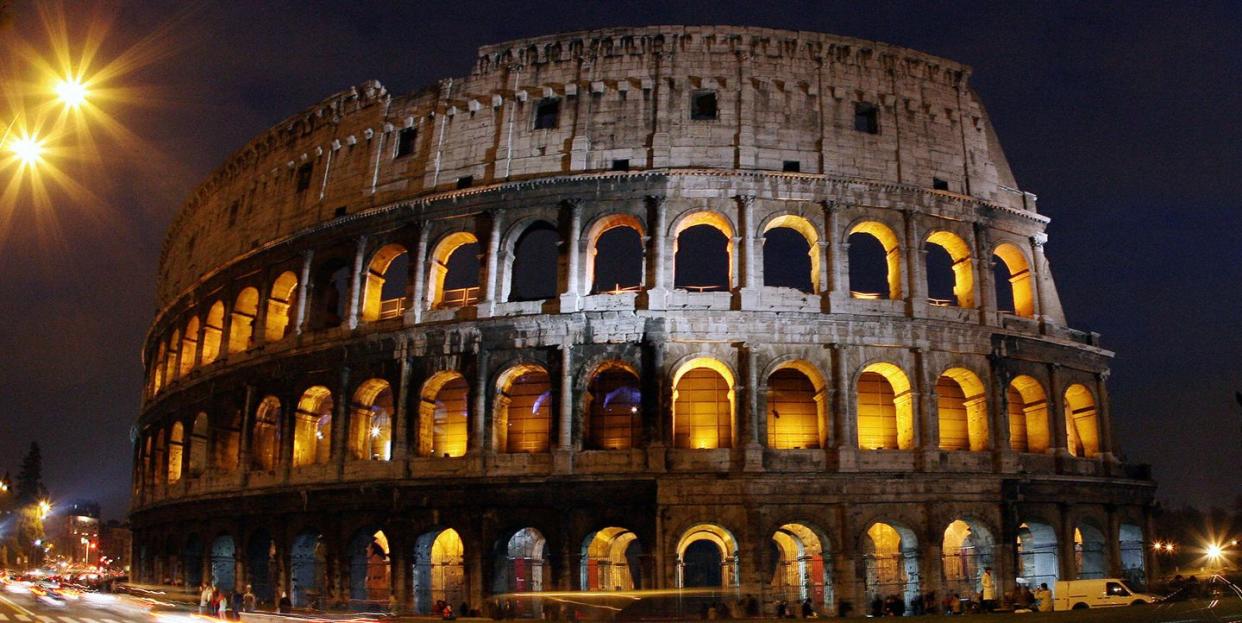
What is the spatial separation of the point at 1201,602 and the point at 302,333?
25461mm

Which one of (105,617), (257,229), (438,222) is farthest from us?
(257,229)

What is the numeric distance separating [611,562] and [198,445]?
17.5 m

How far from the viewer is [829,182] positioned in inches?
A: 1108

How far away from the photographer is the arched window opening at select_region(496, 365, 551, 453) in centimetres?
2812

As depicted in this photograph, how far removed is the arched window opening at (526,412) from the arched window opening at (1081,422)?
630 inches

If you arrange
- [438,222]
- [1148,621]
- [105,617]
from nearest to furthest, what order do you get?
[1148,621] < [105,617] < [438,222]

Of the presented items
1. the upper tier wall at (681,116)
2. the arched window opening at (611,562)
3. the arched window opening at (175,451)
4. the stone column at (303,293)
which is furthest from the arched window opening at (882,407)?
the arched window opening at (175,451)

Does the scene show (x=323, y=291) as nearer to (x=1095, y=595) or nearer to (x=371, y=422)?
(x=371, y=422)

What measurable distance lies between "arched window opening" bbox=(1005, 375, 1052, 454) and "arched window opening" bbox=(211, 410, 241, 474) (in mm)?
25333

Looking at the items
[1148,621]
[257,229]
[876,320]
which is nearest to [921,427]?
[876,320]

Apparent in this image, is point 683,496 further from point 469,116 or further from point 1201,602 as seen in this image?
point 469,116

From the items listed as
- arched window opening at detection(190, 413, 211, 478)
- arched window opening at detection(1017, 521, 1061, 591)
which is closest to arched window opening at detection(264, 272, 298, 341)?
arched window opening at detection(190, 413, 211, 478)

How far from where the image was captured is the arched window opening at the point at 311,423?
30781 millimetres

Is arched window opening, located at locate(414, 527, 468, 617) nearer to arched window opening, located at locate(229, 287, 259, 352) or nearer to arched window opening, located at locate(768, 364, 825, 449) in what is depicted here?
arched window opening, located at locate(768, 364, 825, 449)
